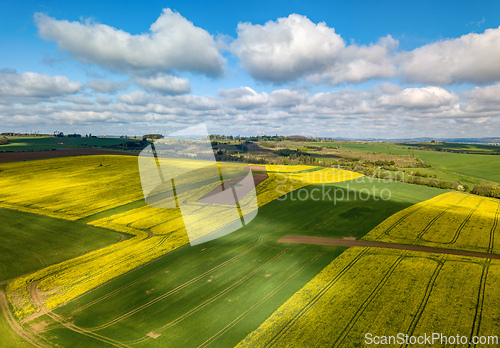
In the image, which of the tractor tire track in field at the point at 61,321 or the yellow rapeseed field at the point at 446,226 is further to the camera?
the yellow rapeseed field at the point at 446,226

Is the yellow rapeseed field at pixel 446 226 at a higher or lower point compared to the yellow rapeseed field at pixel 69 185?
lower

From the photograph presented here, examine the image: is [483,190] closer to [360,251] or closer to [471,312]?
[360,251]

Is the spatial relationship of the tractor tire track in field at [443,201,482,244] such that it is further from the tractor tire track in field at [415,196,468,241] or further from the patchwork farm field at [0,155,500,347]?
the tractor tire track in field at [415,196,468,241]

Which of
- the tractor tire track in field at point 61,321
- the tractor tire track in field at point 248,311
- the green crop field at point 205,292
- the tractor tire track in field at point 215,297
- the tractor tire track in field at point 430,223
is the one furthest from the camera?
the tractor tire track in field at point 430,223

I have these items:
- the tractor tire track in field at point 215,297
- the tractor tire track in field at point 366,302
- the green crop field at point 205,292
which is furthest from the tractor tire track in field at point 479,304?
the tractor tire track in field at point 215,297

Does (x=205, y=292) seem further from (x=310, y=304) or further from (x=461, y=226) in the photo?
(x=461, y=226)

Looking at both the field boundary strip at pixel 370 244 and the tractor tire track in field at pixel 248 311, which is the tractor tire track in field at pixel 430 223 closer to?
the field boundary strip at pixel 370 244

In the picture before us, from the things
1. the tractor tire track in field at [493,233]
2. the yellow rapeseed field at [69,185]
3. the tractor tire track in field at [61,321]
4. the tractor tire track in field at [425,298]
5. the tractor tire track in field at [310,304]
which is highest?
the yellow rapeseed field at [69,185]

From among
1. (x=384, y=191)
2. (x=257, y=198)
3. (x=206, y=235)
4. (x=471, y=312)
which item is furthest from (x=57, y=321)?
(x=384, y=191)
